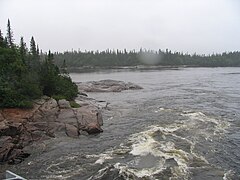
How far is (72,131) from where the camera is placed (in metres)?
26.1

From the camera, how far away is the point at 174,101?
4412cm

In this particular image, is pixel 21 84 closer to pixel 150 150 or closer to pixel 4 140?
pixel 4 140

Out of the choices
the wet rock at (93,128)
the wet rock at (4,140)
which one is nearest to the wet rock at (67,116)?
the wet rock at (93,128)

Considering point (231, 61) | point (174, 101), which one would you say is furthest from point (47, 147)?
point (231, 61)

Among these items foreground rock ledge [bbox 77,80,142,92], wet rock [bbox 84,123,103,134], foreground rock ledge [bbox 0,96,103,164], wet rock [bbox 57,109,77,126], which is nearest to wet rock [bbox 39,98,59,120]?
foreground rock ledge [bbox 0,96,103,164]

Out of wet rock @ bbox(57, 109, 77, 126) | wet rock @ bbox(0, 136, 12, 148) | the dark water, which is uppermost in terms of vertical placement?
wet rock @ bbox(57, 109, 77, 126)

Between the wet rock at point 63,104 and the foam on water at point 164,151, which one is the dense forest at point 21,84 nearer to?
the wet rock at point 63,104

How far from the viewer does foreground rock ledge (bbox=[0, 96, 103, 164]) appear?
21.5m

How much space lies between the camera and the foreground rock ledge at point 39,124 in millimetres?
21469

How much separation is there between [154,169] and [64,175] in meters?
5.42

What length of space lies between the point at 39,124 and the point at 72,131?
9.50 feet

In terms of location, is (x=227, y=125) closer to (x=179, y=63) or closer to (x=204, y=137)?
(x=204, y=137)

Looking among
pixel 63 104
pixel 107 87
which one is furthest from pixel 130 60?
pixel 63 104

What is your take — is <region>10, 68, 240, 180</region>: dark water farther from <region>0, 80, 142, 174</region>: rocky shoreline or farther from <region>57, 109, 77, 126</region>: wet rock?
<region>57, 109, 77, 126</region>: wet rock
